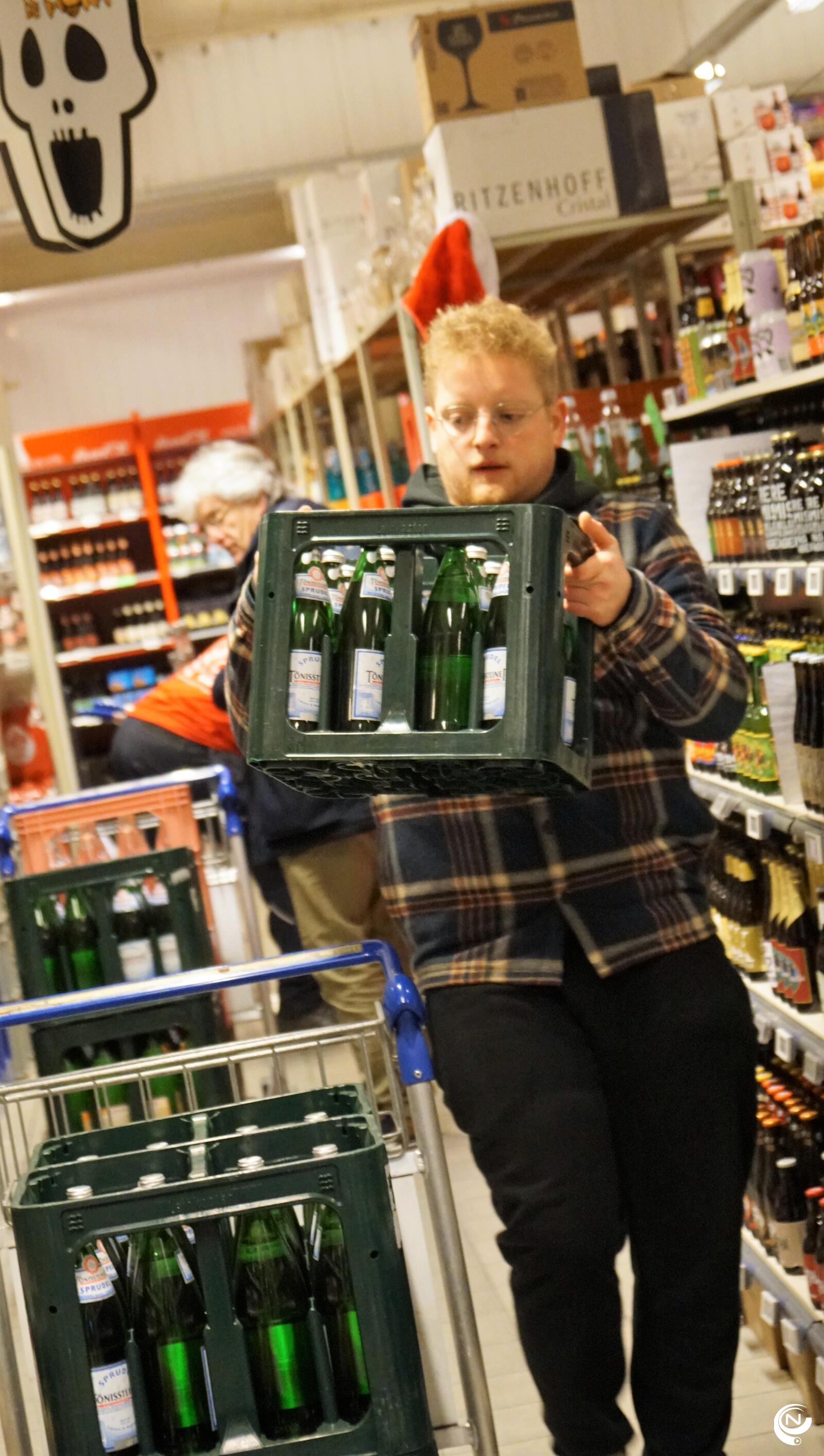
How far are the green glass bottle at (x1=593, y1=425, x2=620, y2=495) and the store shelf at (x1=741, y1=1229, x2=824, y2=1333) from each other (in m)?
2.16

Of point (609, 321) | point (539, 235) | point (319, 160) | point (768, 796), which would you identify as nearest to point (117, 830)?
point (768, 796)

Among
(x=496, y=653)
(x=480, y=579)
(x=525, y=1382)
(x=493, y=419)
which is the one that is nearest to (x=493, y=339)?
(x=493, y=419)

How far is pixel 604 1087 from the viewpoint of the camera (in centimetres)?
218

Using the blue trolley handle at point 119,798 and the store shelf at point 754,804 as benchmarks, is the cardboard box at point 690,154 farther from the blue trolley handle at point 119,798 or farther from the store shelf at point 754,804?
the blue trolley handle at point 119,798

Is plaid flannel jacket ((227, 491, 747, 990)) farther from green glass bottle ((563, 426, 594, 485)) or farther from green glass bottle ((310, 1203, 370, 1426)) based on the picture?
green glass bottle ((563, 426, 594, 485))

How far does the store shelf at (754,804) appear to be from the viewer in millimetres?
3197

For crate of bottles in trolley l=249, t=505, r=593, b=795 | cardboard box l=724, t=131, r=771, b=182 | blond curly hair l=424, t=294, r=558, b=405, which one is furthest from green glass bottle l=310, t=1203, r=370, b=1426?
cardboard box l=724, t=131, r=771, b=182

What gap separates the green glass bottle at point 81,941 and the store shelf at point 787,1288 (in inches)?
57.6

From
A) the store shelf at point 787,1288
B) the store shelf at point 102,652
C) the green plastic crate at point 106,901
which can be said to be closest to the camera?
the store shelf at point 787,1288

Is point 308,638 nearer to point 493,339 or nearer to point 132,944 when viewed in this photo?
point 493,339

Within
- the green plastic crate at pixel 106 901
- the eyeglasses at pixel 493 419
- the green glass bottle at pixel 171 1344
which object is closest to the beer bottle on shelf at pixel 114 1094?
the green plastic crate at pixel 106 901

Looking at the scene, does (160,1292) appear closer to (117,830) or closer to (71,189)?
(117,830)

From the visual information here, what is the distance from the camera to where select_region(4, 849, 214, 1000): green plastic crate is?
3281mm

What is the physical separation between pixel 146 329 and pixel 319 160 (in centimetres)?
464
